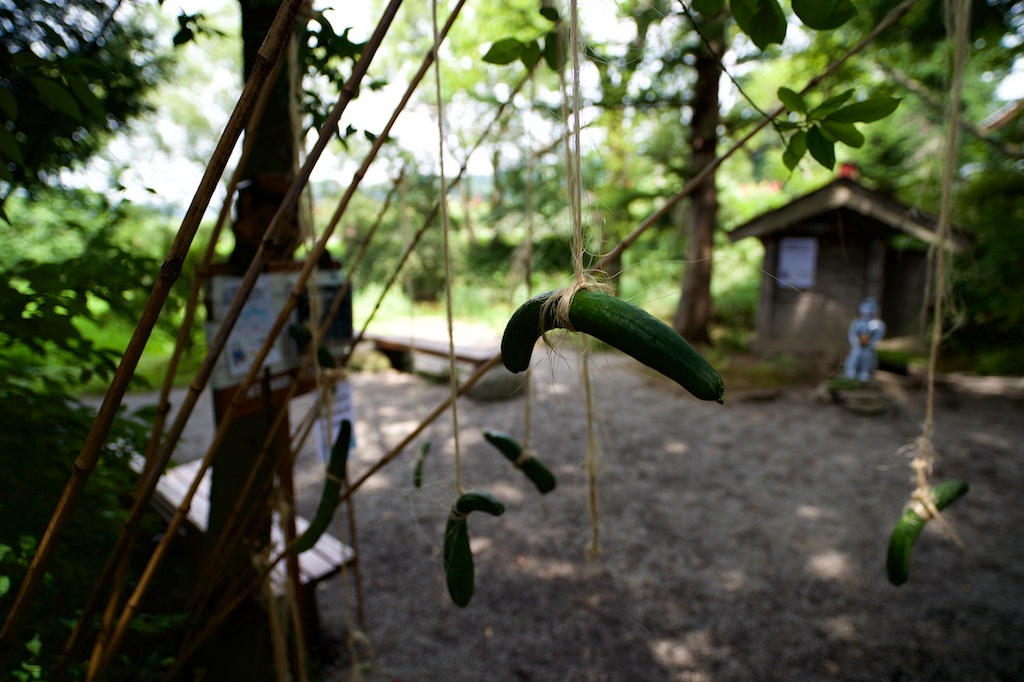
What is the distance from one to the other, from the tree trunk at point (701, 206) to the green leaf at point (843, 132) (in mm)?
5707

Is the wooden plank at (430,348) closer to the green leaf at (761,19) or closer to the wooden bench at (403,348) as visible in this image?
the wooden bench at (403,348)

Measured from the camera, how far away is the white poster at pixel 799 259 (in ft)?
22.1

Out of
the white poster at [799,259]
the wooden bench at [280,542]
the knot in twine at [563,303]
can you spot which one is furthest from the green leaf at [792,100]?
the white poster at [799,259]

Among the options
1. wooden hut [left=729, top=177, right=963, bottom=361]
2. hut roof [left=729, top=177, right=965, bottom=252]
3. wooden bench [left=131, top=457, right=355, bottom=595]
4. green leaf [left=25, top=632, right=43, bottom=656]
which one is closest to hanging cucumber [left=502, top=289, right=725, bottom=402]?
green leaf [left=25, top=632, right=43, bottom=656]

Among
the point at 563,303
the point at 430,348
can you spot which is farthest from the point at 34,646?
the point at 430,348

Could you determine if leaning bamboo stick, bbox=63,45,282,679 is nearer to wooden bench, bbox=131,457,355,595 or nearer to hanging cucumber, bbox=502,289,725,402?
hanging cucumber, bbox=502,289,725,402

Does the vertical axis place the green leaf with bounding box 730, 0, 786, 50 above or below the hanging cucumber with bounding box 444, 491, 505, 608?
above

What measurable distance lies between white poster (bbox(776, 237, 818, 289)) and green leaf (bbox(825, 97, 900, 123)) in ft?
21.7

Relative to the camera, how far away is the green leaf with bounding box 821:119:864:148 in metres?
0.76

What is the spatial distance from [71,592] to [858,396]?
568 cm

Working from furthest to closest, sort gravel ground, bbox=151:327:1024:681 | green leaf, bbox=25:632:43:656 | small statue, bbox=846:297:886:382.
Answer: small statue, bbox=846:297:886:382 < gravel ground, bbox=151:327:1024:681 < green leaf, bbox=25:632:43:656

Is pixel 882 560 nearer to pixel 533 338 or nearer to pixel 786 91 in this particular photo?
pixel 786 91

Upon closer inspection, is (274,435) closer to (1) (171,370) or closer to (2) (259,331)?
(1) (171,370)

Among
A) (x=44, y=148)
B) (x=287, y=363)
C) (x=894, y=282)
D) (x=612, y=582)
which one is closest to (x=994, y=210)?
(x=894, y=282)
